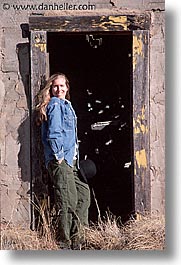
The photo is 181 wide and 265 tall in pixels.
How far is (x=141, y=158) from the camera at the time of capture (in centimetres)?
413

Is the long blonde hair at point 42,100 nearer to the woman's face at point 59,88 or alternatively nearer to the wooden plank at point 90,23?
the woman's face at point 59,88

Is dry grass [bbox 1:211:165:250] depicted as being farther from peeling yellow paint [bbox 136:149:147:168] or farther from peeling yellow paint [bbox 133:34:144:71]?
peeling yellow paint [bbox 133:34:144:71]

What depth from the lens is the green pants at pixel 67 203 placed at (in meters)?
4.07

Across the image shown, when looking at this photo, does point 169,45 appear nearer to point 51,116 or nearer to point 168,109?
point 168,109

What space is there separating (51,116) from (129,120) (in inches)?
21.4

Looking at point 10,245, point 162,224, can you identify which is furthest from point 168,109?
point 10,245

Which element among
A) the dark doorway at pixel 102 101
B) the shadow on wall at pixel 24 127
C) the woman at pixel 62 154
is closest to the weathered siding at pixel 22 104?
the shadow on wall at pixel 24 127

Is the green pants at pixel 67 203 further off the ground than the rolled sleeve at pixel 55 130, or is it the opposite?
the rolled sleeve at pixel 55 130

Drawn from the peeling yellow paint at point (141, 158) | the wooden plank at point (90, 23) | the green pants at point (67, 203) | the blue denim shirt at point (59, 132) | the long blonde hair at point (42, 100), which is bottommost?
the green pants at point (67, 203)

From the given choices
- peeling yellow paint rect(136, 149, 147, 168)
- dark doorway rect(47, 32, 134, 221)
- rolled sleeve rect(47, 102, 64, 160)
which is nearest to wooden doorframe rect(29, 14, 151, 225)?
peeling yellow paint rect(136, 149, 147, 168)

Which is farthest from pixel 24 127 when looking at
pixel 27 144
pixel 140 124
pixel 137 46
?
pixel 137 46

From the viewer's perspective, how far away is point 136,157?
13.6ft

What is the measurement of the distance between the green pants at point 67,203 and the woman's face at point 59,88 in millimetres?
331

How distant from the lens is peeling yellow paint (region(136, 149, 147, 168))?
4125 mm
